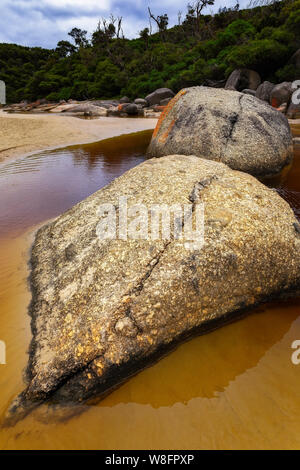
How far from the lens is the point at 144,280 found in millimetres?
1854

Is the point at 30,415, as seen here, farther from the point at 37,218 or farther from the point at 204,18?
the point at 204,18

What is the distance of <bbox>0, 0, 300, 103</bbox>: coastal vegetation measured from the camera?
19219 mm

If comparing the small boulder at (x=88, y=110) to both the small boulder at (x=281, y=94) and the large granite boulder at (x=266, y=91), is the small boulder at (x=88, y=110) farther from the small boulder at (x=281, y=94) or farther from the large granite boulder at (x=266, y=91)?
the small boulder at (x=281, y=94)

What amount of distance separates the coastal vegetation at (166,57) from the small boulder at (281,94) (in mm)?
3415

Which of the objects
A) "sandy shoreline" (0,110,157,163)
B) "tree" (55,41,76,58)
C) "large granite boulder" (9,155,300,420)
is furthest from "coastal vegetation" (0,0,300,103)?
"large granite boulder" (9,155,300,420)

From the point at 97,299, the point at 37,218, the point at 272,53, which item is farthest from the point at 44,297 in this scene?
the point at 272,53

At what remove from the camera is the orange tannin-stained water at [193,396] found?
142cm

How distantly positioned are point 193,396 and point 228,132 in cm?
461

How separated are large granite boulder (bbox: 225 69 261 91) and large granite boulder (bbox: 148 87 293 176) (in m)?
16.5

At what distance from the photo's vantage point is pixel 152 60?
33156 millimetres

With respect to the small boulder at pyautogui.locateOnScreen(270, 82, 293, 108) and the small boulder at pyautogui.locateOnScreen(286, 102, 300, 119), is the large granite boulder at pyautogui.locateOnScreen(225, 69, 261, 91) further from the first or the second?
the small boulder at pyautogui.locateOnScreen(286, 102, 300, 119)

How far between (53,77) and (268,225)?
42751mm

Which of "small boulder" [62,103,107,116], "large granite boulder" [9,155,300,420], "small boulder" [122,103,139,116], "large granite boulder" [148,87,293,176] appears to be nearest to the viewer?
"large granite boulder" [9,155,300,420]

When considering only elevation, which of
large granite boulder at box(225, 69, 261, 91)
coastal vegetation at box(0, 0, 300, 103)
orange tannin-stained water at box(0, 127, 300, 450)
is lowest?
orange tannin-stained water at box(0, 127, 300, 450)
